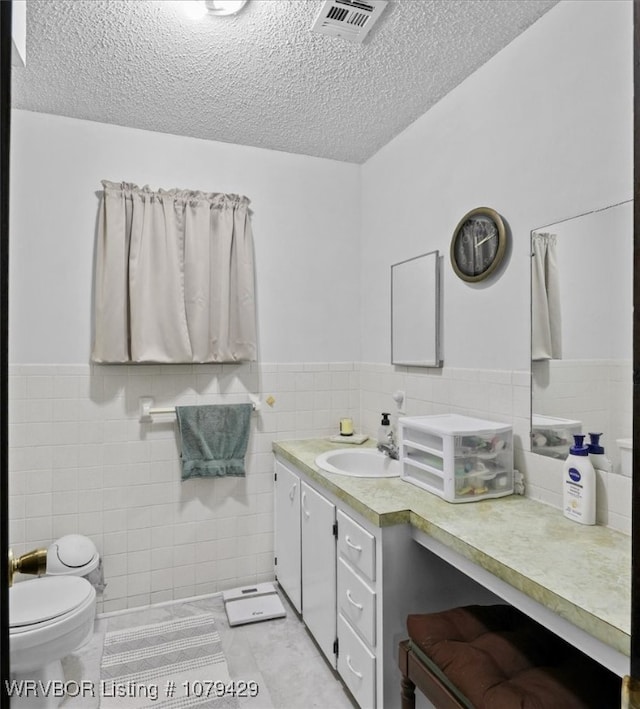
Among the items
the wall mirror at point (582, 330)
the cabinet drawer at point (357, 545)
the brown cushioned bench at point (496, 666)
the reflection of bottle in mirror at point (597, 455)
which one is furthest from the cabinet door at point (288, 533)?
the reflection of bottle in mirror at point (597, 455)

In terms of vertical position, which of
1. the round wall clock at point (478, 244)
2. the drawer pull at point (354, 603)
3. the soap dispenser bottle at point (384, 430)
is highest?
the round wall clock at point (478, 244)

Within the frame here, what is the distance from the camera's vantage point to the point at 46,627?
1.79m

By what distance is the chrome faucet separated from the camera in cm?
242

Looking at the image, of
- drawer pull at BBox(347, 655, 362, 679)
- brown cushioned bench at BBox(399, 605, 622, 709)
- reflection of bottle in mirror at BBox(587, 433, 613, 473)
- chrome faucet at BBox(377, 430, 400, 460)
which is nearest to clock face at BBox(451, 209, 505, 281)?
reflection of bottle in mirror at BBox(587, 433, 613, 473)

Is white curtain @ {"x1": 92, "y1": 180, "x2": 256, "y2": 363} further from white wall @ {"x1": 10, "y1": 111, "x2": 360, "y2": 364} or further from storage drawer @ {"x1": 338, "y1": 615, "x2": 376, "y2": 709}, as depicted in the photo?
storage drawer @ {"x1": 338, "y1": 615, "x2": 376, "y2": 709}

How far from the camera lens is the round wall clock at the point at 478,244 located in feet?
6.45

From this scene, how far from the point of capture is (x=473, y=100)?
2.12 m

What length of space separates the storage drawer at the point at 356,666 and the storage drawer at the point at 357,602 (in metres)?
0.04

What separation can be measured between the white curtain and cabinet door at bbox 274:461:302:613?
728 mm

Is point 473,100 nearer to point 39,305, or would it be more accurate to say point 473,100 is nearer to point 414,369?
point 414,369

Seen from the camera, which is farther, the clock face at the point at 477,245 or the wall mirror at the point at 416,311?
the wall mirror at the point at 416,311

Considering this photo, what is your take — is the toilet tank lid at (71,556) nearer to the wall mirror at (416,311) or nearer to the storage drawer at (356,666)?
the storage drawer at (356,666)

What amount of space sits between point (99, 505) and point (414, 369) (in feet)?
5.91

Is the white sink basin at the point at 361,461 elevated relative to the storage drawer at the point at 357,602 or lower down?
elevated
